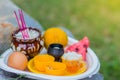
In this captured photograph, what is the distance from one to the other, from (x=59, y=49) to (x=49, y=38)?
0.44 feet

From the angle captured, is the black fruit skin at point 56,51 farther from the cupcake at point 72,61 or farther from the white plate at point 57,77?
the white plate at point 57,77

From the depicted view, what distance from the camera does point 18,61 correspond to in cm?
181

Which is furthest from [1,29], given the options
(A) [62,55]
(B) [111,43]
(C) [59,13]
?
(C) [59,13]

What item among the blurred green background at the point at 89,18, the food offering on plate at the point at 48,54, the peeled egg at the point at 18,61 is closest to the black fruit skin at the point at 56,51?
the food offering on plate at the point at 48,54

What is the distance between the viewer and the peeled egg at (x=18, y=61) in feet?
5.94

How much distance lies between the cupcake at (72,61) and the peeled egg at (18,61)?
169 mm

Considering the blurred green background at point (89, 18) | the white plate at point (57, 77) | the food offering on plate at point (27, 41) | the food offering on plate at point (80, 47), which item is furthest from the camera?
the blurred green background at point (89, 18)

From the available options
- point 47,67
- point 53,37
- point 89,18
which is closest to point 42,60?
point 47,67

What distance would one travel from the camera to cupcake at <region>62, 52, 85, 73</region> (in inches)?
71.6

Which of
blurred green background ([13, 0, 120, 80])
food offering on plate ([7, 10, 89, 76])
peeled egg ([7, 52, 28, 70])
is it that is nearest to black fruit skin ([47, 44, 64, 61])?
food offering on plate ([7, 10, 89, 76])

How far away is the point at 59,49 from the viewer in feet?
6.20

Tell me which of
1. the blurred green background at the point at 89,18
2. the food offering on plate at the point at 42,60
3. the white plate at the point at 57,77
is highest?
the food offering on plate at the point at 42,60

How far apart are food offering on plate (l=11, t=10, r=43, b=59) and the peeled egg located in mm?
57

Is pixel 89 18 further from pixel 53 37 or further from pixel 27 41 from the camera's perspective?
pixel 27 41
